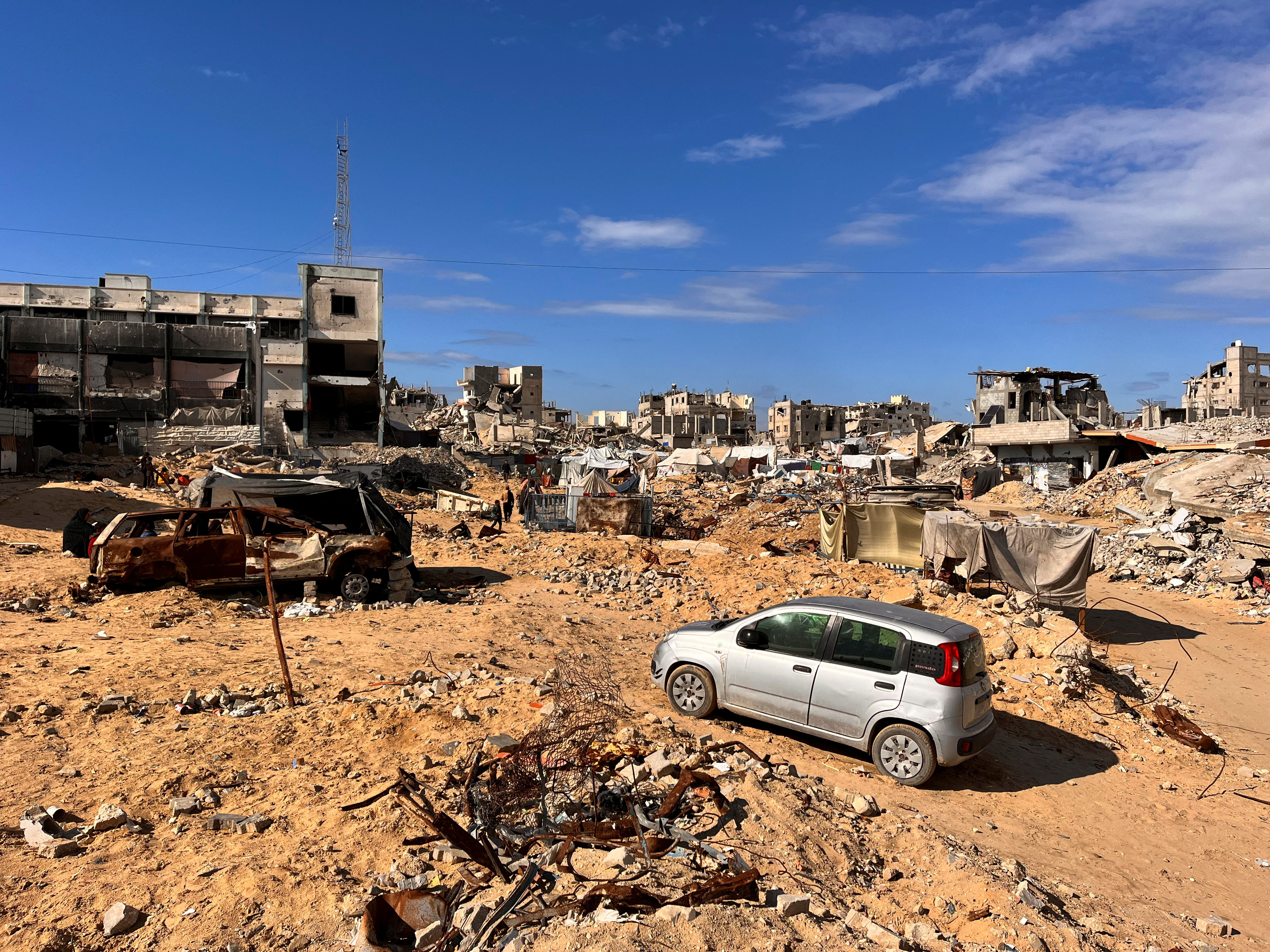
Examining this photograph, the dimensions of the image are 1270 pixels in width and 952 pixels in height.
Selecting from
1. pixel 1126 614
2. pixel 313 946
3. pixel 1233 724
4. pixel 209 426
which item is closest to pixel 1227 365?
pixel 1126 614

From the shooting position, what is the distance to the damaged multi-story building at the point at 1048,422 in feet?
131

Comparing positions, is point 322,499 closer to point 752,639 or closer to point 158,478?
point 752,639

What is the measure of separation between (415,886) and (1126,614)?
16390 mm

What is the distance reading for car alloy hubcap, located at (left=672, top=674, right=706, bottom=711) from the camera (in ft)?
25.8

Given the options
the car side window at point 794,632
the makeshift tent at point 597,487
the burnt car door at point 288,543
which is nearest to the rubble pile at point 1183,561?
the car side window at point 794,632

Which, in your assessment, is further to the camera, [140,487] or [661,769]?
[140,487]

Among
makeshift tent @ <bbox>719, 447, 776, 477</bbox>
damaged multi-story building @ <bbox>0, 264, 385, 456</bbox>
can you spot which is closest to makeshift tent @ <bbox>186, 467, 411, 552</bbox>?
damaged multi-story building @ <bbox>0, 264, 385, 456</bbox>

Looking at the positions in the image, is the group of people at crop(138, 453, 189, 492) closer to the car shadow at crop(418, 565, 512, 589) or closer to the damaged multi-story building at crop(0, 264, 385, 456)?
the damaged multi-story building at crop(0, 264, 385, 456)

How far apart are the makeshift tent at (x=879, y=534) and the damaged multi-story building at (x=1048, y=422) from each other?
2730 centimetres

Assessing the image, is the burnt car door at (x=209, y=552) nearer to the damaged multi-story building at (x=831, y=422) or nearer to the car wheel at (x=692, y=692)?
the car wheel at (x=692, y=692)

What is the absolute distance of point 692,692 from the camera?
26.0 ft

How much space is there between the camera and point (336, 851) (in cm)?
467

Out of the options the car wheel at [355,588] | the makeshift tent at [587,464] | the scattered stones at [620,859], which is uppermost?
the makeshift tent at [587,464]

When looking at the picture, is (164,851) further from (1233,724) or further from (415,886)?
(1233,724)
